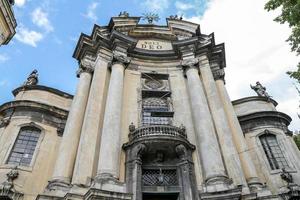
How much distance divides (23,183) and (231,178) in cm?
1081

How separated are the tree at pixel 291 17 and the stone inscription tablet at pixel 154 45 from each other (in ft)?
45.2

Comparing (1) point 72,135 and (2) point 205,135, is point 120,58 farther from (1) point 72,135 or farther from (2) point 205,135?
(2) point 205,135

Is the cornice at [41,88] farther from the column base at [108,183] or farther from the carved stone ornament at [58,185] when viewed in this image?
the column base at [108,183]

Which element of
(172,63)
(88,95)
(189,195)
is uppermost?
(172,63)

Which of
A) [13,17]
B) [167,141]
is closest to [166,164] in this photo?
[167,141]

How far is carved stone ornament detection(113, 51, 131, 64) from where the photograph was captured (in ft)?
70.4

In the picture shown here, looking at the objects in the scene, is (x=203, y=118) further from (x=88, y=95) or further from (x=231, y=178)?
(x=88, y=95)

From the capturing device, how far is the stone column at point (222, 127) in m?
15.6

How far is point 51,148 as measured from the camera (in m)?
18.0

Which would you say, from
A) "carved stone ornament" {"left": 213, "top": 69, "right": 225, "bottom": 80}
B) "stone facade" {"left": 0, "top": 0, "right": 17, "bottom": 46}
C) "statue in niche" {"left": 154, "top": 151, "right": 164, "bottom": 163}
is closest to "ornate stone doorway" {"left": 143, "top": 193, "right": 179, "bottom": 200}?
"statue in niche" {"left": 154, "top": 151, "right": 164, "bottom": 163}

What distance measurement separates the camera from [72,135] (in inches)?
661

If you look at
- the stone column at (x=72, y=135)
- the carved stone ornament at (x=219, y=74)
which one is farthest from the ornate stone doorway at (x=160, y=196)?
the carved stone ornament at (x=219, y=74)

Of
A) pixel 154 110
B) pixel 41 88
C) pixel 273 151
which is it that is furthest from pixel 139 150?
pixel 41 88

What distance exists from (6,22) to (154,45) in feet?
40.1
